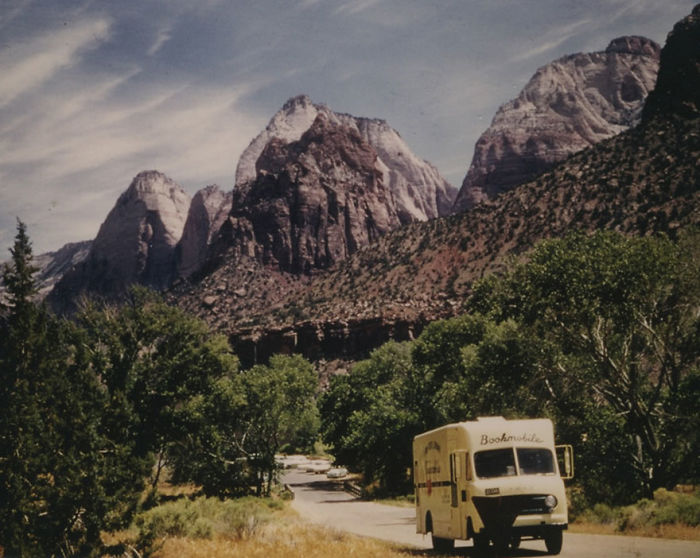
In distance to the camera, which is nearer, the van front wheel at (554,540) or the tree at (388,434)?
the van front wheel at (554,540)

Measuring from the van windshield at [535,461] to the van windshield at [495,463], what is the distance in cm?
24

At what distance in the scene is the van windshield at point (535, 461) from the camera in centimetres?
1552

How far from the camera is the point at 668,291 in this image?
2620cm

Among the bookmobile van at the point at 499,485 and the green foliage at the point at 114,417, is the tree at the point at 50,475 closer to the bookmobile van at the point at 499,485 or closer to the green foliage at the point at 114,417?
the green foliage at the point at 114,417

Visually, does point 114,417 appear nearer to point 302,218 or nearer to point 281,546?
point 281,546

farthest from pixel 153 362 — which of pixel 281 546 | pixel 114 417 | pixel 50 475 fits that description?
pixel 281 546

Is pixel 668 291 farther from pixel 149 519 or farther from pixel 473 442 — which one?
pixel 149 519

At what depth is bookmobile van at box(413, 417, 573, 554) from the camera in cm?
1473

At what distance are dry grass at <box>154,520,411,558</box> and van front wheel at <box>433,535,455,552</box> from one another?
1.11 m

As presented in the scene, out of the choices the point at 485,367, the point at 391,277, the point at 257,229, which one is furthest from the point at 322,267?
the point at 485,367

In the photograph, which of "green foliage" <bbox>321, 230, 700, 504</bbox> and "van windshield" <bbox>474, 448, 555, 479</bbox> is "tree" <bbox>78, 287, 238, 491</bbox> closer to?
"green foliage" <bbox>321, 230, 700, 504</bbox>

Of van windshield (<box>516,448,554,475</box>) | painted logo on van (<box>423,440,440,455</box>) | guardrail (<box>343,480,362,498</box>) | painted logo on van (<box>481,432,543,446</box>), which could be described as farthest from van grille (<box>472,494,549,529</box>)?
guardrail (<box>343,480,362,498</box>)

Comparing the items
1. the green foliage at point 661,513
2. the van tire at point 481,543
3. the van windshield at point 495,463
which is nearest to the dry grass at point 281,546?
the van tire at point 481,543

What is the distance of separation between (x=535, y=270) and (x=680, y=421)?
791 centimetres
